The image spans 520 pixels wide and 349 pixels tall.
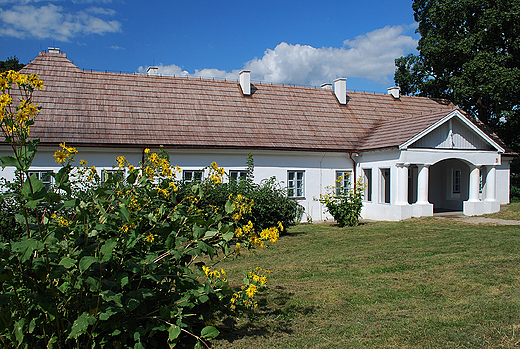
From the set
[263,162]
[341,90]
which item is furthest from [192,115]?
[341,90]

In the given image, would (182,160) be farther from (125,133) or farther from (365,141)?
(365,141)

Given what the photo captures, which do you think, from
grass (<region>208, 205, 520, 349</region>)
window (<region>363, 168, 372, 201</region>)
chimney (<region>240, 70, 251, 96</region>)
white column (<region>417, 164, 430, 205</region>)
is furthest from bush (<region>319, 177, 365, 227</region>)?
chimney (<region>240, 70, 251, 96</region>)

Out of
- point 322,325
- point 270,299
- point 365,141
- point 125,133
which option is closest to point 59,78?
point 125,133

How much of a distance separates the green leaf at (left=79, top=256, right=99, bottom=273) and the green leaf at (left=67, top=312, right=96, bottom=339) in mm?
448

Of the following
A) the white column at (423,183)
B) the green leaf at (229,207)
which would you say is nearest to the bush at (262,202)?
the white column at (423,183)

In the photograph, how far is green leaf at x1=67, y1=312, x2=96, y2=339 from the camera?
3299 mm

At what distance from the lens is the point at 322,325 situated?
5.08 meters

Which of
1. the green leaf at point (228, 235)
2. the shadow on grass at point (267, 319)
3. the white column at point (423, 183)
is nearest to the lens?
the green leaf at point (228, 235)

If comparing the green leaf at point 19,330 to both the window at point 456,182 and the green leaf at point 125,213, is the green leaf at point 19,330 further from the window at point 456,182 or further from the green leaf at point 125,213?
the window at point 456,182

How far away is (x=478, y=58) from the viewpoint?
22.2 m

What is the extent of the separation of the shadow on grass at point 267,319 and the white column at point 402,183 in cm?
1127

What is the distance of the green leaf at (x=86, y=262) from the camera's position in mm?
3170

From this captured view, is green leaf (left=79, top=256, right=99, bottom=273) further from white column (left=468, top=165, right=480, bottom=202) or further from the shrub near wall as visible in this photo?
white column (left=468, top=165, right=480, bottom=202)

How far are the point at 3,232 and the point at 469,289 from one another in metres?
9.30
